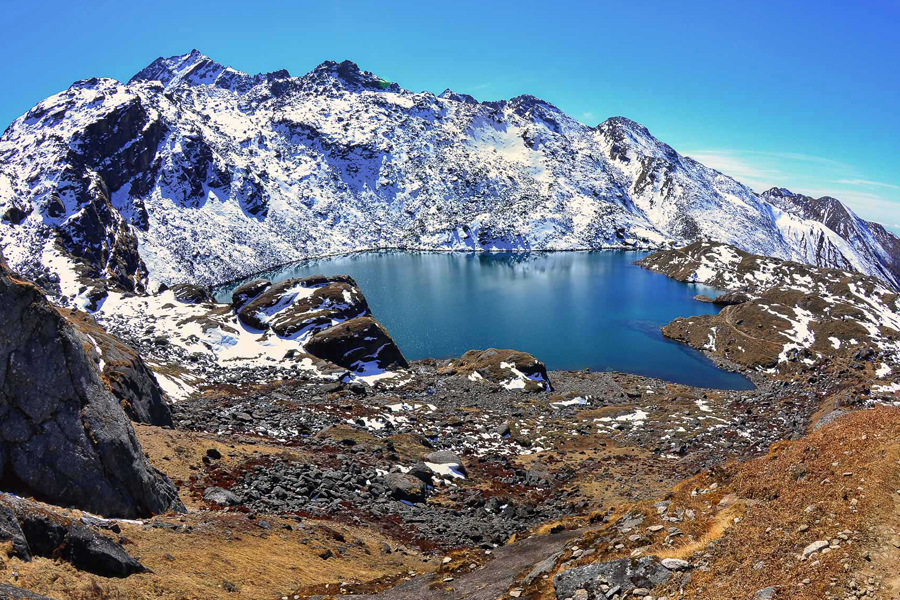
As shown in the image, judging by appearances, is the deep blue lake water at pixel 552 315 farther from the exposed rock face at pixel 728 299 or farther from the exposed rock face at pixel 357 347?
the exposed rock face at pixel 357 347

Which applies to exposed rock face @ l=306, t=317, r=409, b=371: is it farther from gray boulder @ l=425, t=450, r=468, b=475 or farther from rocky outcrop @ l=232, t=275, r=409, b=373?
gray boulder @ l=425, t=450, r=468, b=475

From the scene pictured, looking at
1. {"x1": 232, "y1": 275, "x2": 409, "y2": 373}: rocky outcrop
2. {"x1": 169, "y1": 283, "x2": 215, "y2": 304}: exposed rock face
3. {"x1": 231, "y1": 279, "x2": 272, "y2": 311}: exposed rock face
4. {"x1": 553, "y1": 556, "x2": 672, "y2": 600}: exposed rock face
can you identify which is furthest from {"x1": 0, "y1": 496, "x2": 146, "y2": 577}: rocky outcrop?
{"x1": 169, "y1": 283, "x2": 215, "y2": 304}: exposed rock face

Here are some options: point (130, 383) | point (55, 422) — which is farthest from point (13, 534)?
point (130, 383)

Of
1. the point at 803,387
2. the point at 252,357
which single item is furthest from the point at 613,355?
the point at 252,357

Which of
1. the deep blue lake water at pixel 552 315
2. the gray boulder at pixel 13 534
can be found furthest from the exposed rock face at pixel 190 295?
the gray boulder at pixel 13 534

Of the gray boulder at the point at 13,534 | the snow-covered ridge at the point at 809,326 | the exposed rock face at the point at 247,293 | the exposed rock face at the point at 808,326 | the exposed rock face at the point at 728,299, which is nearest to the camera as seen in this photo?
the gray boulder at the point at 13,534

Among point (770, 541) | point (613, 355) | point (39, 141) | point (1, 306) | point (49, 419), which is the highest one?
point (39, 141)

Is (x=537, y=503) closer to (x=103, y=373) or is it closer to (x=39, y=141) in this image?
(x=103, y=373)
